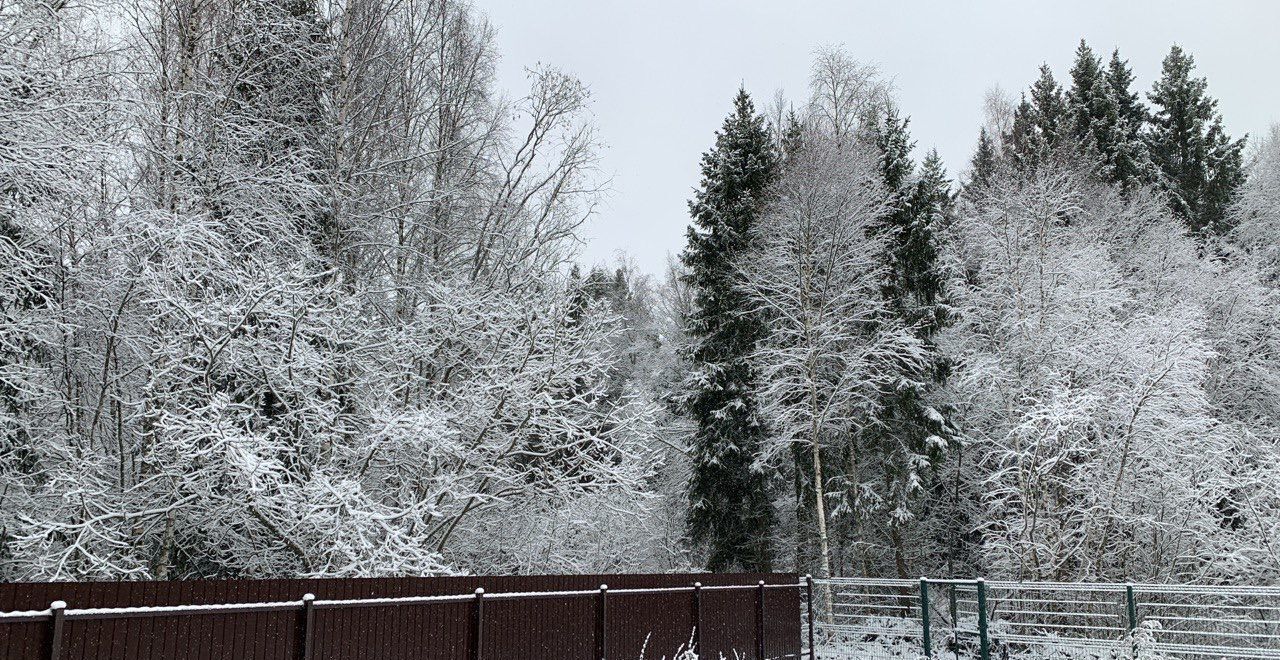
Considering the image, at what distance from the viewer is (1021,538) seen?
17109mm

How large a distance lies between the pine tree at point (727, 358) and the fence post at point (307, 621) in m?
15.4

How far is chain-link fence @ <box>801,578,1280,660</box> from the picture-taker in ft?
38.5

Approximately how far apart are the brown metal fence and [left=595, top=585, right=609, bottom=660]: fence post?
0.01 metres

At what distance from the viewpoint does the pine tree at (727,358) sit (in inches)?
856

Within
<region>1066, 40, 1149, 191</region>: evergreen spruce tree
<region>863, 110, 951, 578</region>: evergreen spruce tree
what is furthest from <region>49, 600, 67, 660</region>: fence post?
<region>1066, 40, 1149, 191</region>: evergreen spruce tree

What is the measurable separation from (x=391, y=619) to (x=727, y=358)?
16557 millimetres

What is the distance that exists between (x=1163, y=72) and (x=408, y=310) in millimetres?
30761

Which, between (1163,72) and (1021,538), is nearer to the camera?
(1021,538)

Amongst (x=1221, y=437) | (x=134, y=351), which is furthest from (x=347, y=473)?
(x=1221, y=437)

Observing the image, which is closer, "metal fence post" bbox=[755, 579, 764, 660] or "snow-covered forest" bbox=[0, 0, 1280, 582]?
"snow-covered forest" bbox=[0, 0, 1280, 582]

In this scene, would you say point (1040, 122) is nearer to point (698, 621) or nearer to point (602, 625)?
point (698, 621)

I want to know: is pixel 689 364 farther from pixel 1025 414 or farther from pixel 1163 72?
pixel 1163 72

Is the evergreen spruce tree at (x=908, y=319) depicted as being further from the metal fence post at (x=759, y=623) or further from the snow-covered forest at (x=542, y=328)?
the metal fence post at (x=759, y=623)

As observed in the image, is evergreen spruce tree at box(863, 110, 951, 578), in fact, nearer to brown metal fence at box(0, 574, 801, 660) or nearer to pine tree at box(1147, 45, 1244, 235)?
brown metal fence at box(0, 574, 801, 660)
